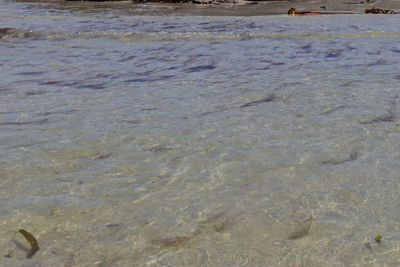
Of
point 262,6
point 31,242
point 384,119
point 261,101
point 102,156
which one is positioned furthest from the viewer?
point 262,6

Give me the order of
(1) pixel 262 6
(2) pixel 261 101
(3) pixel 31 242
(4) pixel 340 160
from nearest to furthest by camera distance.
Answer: (3) pixel 31 242 < (4) pixel 340 160 < (2) pixel 261 101 < (1) pixel 262 6

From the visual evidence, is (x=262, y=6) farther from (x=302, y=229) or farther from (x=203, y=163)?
(x=302, y=229)

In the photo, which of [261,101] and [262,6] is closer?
[261,101]

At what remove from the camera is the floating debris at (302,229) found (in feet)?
7.04

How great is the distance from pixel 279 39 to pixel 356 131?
5749 mm

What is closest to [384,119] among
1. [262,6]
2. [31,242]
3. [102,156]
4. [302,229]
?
[302,229]

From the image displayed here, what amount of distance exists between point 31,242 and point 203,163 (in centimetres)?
117

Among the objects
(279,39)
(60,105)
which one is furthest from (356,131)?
(279,39)

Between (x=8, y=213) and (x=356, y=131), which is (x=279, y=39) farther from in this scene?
(x=8, y=213)

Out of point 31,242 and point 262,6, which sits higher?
point 262,6

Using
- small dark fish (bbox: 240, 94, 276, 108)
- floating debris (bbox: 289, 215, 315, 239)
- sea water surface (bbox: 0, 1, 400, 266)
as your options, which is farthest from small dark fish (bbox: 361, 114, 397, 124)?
floating debris (bbox: 289, 215, 315, 239)

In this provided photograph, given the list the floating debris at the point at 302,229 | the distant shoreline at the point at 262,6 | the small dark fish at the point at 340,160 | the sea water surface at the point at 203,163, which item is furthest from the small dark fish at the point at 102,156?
the distant shoreline at the point at 262,6

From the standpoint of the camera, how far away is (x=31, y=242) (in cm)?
212

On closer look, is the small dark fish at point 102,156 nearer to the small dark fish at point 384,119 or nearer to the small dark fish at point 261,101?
the small dark fish at point 261,101
